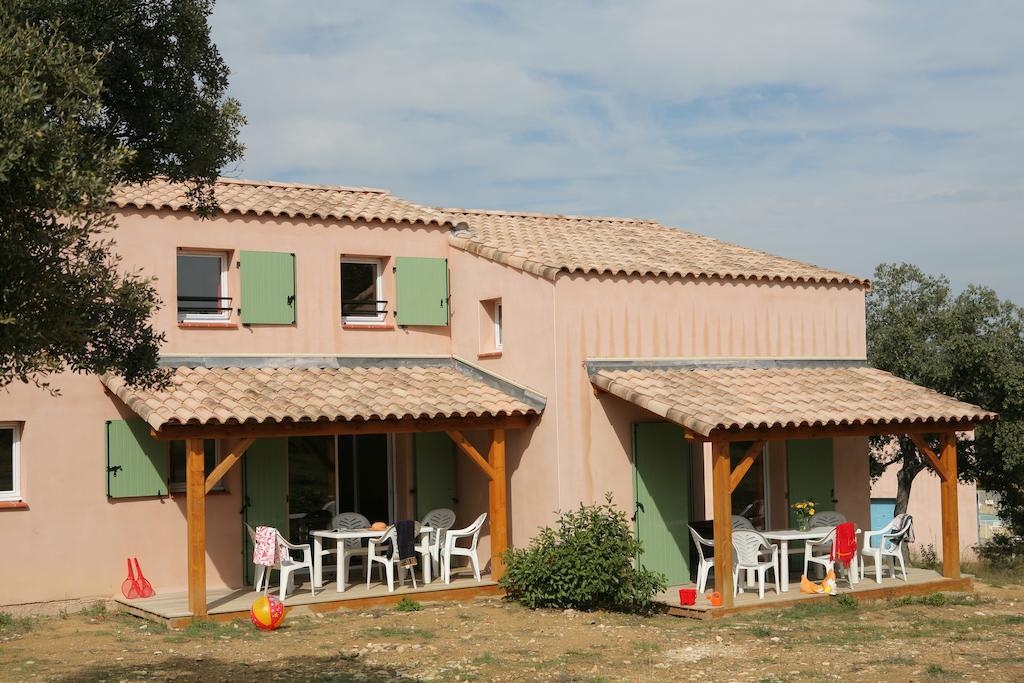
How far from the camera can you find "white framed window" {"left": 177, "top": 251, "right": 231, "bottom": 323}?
51.3ft

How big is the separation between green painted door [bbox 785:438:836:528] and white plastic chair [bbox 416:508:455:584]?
4.61m

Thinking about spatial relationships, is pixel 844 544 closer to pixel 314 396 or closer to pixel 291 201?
Answer: pixel 314 396

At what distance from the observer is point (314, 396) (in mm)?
14531

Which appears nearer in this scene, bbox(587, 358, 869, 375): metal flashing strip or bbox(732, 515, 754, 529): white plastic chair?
bbox(587, 358, 869, 375): metal flashing strip

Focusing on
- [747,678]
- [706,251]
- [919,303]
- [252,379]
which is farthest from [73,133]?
[919,303]

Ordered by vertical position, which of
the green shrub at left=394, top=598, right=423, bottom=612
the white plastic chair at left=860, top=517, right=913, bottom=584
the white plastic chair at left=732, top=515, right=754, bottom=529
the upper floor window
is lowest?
the green shrub at left=394, top=598, right=423, bottom=612

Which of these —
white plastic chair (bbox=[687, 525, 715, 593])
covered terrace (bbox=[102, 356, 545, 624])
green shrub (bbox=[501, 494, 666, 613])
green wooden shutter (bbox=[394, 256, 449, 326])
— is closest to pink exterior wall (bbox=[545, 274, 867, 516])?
green shrub (bbox=[501, 494, 666, 613])

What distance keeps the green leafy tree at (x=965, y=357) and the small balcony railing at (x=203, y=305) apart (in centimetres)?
1102

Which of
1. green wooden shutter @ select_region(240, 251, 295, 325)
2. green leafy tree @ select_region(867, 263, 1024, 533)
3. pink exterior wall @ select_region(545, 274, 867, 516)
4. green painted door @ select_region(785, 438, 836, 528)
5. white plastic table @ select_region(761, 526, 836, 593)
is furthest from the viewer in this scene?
green leafy tree @ select_region(867, 263, 1024, 533)

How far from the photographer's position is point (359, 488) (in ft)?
54.2

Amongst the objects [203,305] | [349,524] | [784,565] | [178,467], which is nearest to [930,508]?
[784,565]

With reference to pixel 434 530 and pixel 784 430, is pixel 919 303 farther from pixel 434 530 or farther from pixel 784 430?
pixel 434 530

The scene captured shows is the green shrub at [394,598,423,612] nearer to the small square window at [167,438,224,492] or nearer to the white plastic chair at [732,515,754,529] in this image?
the small square window at [167,438,224,492]

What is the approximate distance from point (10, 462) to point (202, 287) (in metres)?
3.23
